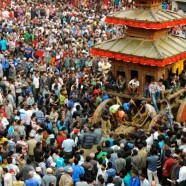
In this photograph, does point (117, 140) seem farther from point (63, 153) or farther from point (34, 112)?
point (34, 112)

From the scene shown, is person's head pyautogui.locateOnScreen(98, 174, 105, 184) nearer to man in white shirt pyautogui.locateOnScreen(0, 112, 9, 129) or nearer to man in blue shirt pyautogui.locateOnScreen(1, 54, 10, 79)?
man in white shirt pyautogui.locateOnScreen(0, 112, 9, 129)

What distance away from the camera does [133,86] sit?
73.0 feet

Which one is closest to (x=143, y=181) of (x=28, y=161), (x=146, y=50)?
(x=28, y=161)

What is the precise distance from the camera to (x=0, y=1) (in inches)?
1592

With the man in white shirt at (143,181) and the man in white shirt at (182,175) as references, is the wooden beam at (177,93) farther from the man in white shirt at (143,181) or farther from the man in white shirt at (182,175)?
the man in white shirt at (143,181)

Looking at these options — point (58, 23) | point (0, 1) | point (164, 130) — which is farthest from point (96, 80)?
point (0, 1)

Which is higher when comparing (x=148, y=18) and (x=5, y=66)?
(x=148, y=18)

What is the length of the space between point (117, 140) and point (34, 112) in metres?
3.93

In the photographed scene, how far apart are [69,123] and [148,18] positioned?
4.88 metres

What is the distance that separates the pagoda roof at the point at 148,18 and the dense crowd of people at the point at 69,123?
2.19 metres

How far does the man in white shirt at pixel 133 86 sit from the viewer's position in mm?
22250

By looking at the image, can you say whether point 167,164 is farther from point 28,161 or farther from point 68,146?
point 28,161

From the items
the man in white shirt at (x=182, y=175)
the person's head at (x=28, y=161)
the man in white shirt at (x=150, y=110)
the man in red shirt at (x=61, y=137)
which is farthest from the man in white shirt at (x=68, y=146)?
the man in white shirt at (x=150, y=110)

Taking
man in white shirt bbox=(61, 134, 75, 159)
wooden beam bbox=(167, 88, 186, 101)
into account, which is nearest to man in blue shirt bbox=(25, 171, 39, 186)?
man in white shirt bbox=(61, 134, 75, 159)
